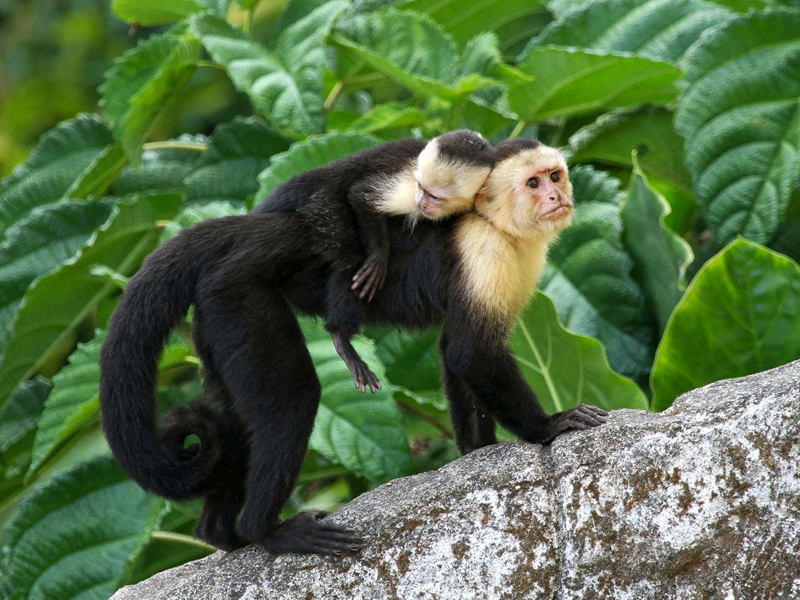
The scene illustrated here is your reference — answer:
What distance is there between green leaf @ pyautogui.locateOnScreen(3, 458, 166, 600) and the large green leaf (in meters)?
1.81

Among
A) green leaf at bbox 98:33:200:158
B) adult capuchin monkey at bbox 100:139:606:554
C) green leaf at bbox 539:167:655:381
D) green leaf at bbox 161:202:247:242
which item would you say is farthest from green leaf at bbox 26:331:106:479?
green leaf at bbox 539:167:655:381

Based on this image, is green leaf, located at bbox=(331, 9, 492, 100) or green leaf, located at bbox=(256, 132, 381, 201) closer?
green leaf, located at bbox=(256, 132, 381, 201)

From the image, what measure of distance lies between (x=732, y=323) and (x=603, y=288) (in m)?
0.72

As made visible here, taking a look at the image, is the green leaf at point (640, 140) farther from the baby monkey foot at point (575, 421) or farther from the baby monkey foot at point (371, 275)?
the baby monkey foot at point (575, 421)

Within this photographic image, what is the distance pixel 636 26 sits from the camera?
13.8 feet

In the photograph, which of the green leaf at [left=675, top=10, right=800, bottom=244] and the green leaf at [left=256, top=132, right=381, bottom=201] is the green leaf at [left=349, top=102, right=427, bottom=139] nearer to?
the green leaf at [left=256, top=132, right=381, bottom=201]

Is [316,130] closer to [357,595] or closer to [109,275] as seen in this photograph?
[109,275]

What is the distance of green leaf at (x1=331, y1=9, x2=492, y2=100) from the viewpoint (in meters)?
3.89

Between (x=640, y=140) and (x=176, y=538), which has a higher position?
(x=640, y=140)

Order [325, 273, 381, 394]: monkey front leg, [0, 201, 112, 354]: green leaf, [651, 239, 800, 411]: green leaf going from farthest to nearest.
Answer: [0, 201, 112, 354]: green leaf
[651, 239, 800, 411]: green leaf
[325, 273, 381, 394]: monkey front leg

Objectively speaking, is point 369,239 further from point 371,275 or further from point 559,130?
point 559,130

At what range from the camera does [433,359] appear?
3617 millimetres

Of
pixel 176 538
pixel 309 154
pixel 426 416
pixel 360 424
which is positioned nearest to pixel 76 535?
pixel 176 538

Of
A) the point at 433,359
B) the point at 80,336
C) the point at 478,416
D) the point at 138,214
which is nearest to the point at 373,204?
the point at 478,416
